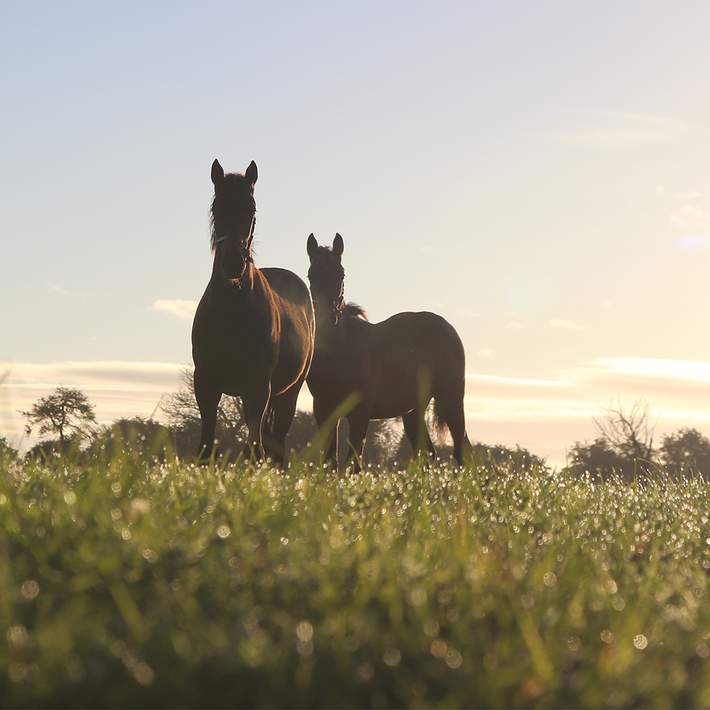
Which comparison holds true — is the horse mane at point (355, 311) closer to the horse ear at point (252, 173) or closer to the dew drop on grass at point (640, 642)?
the horse ear at point (252, 173)

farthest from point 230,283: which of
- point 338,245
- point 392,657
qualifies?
point 392,657

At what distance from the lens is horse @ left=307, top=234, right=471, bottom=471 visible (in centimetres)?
1387

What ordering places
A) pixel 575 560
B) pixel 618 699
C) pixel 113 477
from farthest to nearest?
pixel 113 477
pixel 575 560
pixel 618 699

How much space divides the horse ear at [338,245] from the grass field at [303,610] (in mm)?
8185

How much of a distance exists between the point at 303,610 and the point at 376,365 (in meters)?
11.1

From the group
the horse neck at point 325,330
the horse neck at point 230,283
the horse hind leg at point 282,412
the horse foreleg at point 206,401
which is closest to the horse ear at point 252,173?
the horse neck at point 230,283

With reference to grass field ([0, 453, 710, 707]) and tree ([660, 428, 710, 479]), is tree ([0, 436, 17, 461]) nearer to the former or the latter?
grass field ([0, 453, 710, 707])

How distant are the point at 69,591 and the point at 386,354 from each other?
1164 cm

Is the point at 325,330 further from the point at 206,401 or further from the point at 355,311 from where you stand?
the point at 206,401

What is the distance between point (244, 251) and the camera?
977 centimetres

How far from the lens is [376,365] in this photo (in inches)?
590

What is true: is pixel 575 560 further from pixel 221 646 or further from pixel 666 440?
pixel 666 440

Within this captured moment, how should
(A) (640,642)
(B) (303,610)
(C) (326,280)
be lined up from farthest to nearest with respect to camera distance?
(C) (326,280)
(A) (640,642)
(B) (303,610)

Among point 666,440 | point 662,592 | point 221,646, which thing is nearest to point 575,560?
point 662,592
